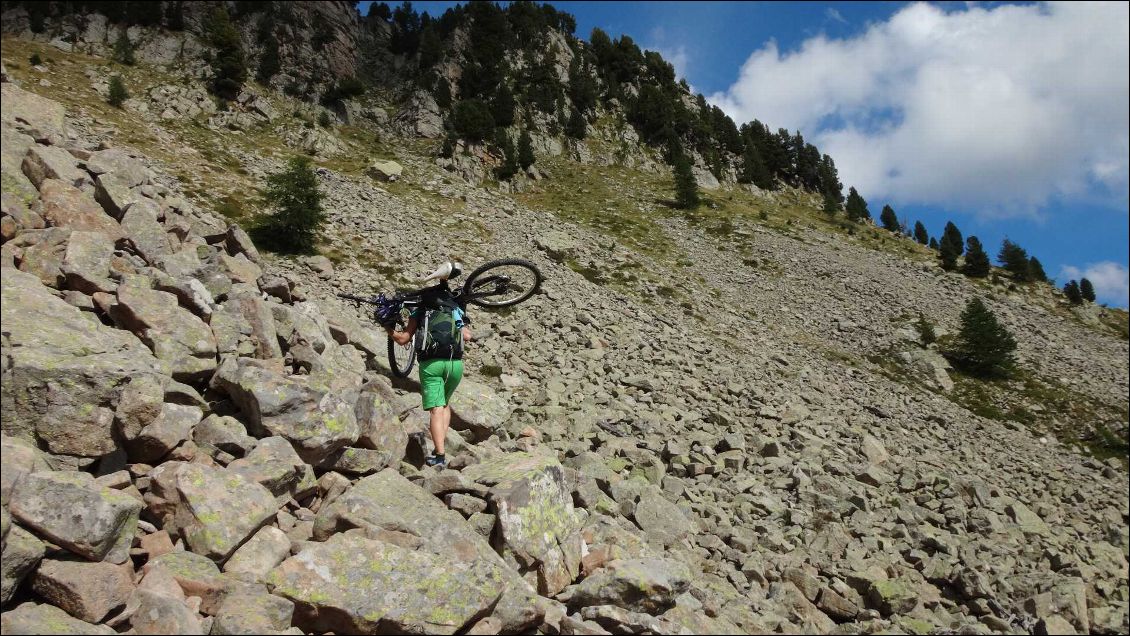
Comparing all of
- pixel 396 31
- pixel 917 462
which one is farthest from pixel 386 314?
pixel 396 31

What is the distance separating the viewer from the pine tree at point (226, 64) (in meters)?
42.6

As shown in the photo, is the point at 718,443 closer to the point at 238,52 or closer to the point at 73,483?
the point at 73,483

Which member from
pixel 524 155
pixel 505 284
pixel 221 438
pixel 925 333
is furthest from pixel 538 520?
pixel 524 155

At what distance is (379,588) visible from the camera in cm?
471

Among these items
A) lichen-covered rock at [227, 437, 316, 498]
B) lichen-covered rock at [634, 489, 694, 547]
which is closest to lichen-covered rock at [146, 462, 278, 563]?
lichen-covered rock at [227, 437, 316, 498]

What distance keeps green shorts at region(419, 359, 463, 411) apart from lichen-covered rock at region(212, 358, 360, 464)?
4.68 ft

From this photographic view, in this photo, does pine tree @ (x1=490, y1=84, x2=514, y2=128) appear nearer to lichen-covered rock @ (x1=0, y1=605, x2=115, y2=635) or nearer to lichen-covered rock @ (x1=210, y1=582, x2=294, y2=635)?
lichen-covered rock @ (x1=210, y1=582, x2=294, y2=635)

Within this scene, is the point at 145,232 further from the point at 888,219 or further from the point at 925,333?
the point at 888,219

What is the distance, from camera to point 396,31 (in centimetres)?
8081

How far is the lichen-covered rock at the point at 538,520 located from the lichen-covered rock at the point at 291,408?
1.82m

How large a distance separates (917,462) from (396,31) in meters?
89.0

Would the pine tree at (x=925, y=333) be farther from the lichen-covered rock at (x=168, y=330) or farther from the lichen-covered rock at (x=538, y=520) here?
the lichen-covered rock at (x=168, y=330)

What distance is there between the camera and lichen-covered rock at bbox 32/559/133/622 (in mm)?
3910

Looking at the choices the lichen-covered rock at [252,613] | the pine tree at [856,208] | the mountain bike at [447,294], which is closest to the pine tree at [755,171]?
the pine tree at [856,208]
